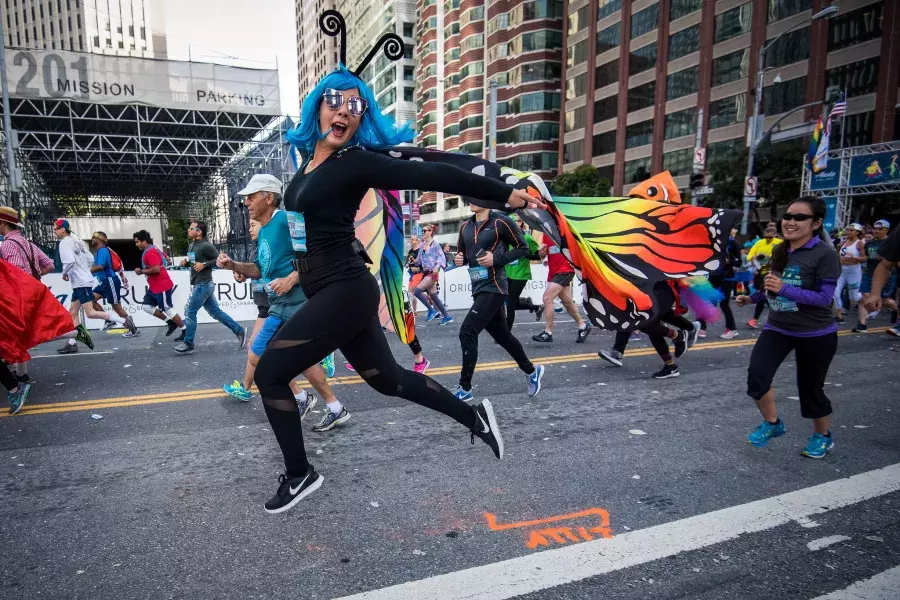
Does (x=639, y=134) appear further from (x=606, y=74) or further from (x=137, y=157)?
(x=137, y=157)

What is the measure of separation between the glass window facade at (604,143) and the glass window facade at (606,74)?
463cm

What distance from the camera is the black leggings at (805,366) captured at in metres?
3.45

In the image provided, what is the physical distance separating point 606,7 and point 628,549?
5661cm

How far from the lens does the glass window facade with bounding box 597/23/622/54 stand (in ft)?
159

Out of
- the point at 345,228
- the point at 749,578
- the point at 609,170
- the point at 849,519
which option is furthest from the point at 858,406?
the point at 609,170

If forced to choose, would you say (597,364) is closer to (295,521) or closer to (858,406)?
(858,406)

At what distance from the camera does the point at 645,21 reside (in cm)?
4562

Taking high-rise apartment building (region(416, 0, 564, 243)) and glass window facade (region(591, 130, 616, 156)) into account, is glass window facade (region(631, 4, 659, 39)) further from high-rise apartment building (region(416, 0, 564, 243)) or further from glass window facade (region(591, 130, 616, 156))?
high-rise apartment building (region(416, 0, 564, 243))

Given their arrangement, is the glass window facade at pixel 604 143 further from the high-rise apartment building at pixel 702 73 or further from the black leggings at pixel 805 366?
the black leggings at pixel 805 366

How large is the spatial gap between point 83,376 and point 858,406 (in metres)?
7.94

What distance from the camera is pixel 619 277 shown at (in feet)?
12.6

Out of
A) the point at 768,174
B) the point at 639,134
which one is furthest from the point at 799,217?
the point at 639,134

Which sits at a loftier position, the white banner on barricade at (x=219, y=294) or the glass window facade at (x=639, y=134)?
the glass window facade at (x=639, y=134)

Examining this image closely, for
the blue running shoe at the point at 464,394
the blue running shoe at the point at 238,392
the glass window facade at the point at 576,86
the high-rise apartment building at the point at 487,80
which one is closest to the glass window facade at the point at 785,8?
the glass window facade at the point at 576,86
